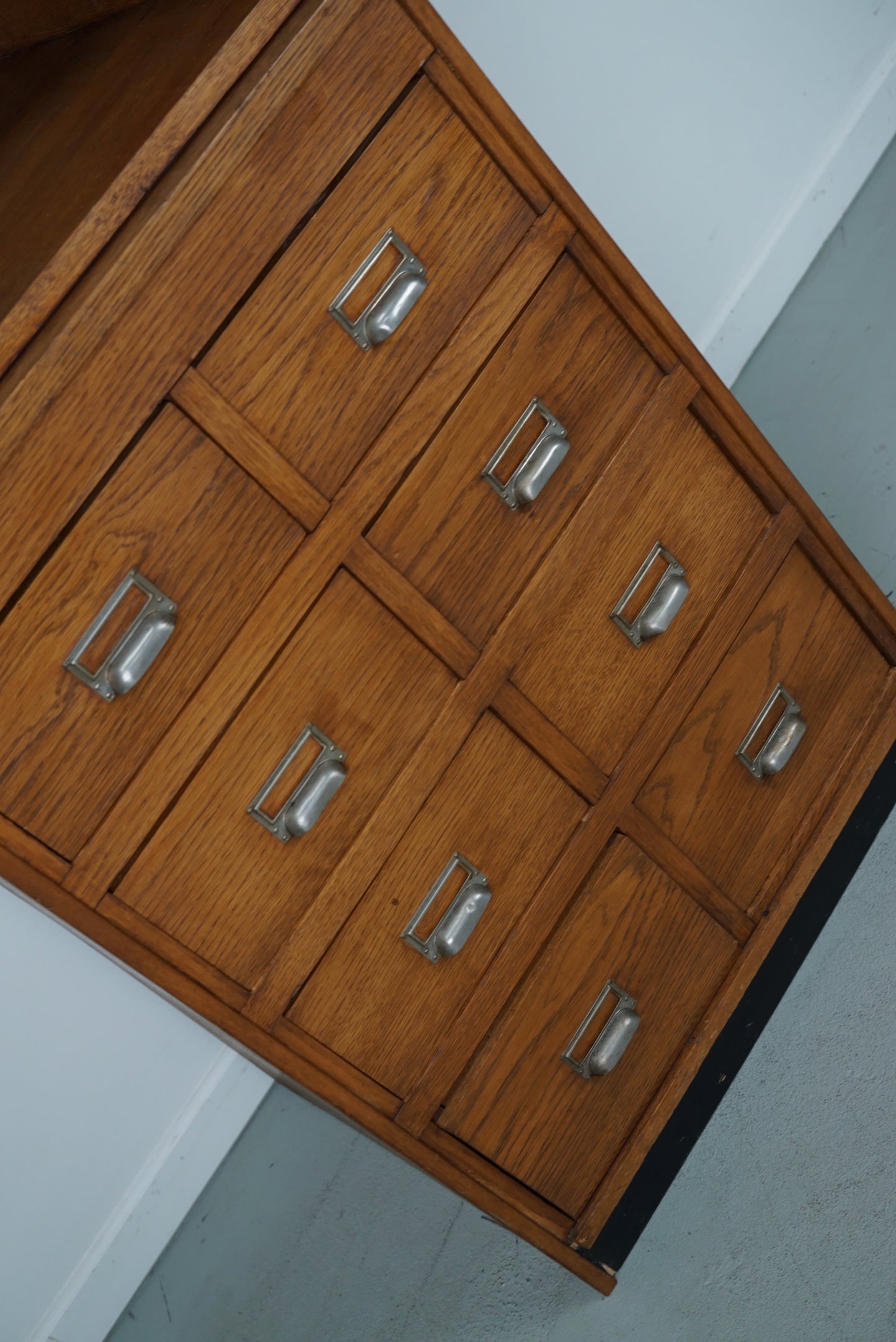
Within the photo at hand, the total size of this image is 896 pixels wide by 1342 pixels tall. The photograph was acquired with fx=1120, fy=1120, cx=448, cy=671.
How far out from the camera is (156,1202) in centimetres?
183

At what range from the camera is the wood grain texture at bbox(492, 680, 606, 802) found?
46.7 inches

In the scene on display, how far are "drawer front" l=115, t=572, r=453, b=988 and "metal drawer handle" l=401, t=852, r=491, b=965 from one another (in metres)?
0.12

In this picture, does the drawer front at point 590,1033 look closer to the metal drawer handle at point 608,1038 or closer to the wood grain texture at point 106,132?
the metal drawer handle at point 608,1038

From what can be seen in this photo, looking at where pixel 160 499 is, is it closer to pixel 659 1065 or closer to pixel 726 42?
pixel 659 1065

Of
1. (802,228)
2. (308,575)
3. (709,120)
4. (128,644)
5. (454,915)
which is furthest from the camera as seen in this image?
(802,228)

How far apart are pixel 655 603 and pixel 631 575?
4cm

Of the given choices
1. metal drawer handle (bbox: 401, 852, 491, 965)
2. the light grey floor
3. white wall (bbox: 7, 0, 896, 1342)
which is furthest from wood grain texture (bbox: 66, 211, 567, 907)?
the light grey floor

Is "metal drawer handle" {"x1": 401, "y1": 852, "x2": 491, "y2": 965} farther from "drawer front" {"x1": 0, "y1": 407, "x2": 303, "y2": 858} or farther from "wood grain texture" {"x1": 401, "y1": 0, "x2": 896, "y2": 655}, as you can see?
"wood grain texture" {"x1": 401, "y1": 0, "x2": 896, "y2": 655}

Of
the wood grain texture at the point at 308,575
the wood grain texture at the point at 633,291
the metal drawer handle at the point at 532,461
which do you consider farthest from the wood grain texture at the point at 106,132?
the metal drawer handle at the point at 532,461

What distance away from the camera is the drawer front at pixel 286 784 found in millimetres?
1009

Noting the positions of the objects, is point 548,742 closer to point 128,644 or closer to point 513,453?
point 513,453

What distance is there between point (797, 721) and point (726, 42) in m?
1.27

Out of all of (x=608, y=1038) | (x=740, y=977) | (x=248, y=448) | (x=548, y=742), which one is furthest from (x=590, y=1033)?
(x=248, y=448)

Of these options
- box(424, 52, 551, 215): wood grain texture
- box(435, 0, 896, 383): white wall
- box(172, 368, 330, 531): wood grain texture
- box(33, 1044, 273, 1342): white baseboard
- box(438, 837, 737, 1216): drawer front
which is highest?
box(435, 0, 896, 383): white wall
